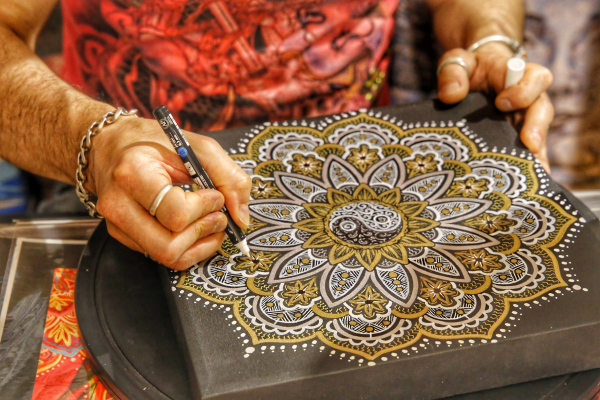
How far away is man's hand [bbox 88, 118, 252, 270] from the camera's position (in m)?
0.57

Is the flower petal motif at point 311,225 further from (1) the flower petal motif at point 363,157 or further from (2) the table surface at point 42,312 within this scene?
(2) the table surface at point 42,312

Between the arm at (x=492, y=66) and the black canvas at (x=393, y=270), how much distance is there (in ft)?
0.15

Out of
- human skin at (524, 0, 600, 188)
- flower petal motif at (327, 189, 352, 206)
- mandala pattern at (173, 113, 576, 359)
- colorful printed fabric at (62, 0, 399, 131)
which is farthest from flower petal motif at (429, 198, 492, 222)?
human skin at (524, 0, 600, 188)

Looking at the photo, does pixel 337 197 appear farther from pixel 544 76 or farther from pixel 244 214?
Answer: pixel 544 76

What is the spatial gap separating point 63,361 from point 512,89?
2.42ft

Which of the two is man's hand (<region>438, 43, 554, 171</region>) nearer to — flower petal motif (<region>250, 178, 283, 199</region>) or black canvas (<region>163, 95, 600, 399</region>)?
black canvas (<region>163, 95, 600, 399</region>)

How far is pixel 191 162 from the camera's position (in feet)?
1.94

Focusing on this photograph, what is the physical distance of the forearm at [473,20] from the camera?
1102 millimetres

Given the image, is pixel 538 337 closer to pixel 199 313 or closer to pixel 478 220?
pixel 478 220

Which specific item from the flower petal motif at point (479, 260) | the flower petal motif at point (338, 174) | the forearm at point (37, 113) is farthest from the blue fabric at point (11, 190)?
the flower petal motif at point (479, 260)

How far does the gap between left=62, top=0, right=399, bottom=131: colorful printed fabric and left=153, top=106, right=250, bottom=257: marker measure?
0.39 metres

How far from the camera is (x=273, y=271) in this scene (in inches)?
23.5

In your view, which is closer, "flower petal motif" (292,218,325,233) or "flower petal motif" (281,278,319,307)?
"flower petal motif" (281,278,319,307)

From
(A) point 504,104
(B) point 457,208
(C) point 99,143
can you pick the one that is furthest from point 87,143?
(A) point 504,104
